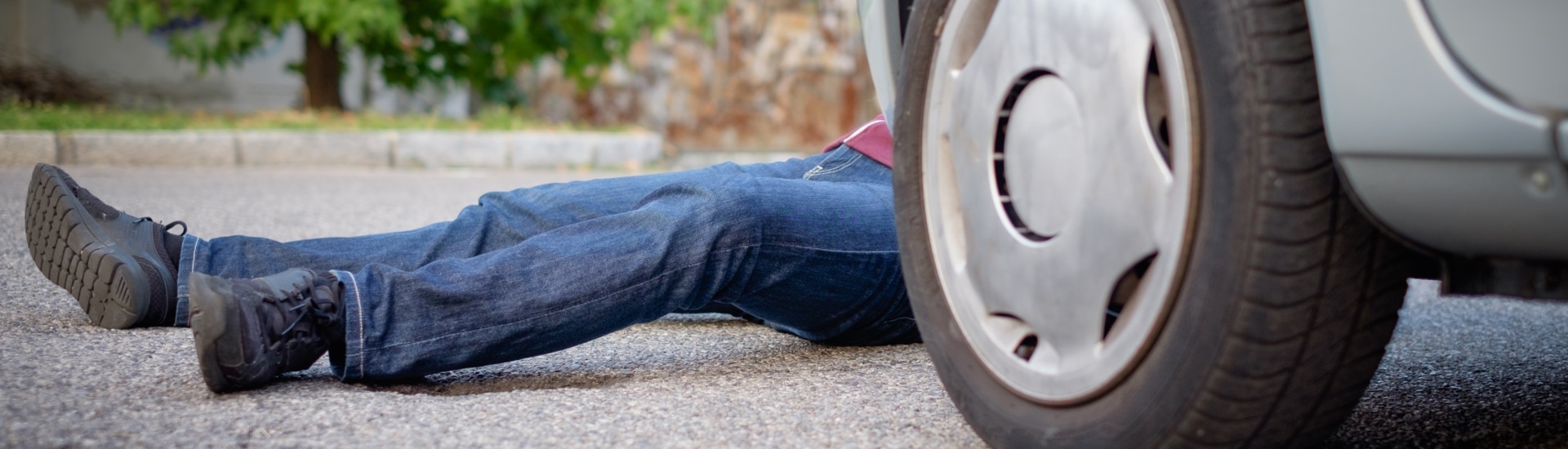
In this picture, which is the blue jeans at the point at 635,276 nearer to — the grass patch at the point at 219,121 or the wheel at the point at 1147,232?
the wheel at the point at 1147,232

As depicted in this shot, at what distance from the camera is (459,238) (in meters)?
1.95

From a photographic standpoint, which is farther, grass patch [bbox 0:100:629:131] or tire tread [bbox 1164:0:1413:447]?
grass patch [bbox 0:100:629:131]

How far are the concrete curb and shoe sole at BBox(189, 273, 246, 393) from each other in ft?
15.8

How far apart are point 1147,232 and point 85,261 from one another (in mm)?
1538

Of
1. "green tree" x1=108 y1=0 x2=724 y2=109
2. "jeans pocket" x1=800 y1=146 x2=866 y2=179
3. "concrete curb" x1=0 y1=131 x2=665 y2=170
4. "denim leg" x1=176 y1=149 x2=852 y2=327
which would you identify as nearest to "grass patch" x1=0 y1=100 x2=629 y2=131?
"concrete curb" x1=0 y1=131 x2=665 y2=170

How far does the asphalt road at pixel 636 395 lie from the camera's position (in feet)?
4.39

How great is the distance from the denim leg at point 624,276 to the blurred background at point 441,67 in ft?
17.3

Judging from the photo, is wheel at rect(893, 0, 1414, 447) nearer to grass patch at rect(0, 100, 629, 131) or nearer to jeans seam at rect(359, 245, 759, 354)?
jeans seam at rect(359, 245, 759, 354)

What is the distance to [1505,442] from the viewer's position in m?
1.35

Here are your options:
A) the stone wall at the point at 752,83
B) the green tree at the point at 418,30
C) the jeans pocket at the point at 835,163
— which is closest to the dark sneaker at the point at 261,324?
the jeans pocket at the point at 835,163

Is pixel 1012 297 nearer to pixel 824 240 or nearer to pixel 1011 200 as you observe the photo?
pixel 1011 200

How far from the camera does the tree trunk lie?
7.78 metres

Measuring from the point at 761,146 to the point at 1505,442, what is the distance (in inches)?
394

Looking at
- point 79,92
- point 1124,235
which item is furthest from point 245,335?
point 79,92
